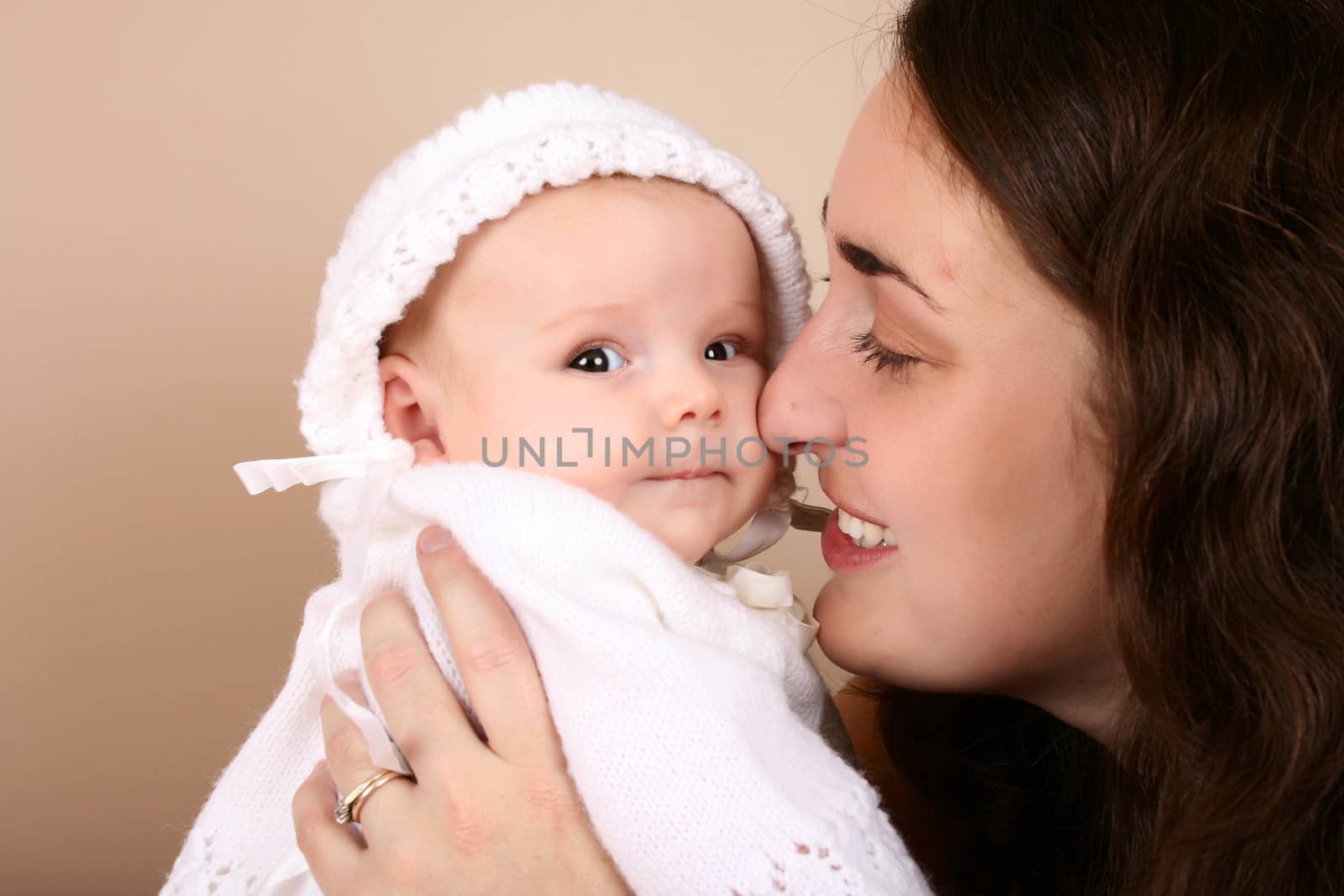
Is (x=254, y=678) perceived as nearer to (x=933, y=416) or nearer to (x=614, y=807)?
(x=614, y=807)

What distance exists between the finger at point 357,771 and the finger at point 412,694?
0.05 metres

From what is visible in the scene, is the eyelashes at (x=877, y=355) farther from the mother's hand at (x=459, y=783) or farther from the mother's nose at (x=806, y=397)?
the mother's hand at (x=459, y=783)

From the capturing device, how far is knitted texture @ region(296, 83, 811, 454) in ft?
5.21

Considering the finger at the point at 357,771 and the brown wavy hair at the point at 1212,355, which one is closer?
the brown wavy hair at the point at 1212,355

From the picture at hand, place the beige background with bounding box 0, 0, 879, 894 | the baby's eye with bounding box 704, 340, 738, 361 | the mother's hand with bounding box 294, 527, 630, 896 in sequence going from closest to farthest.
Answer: the mother's hand with bounding box 294, 527, 630, 896, the baby's eye with bounding box 704, 340, 738, 361, the beige background with bounding box 0, 0, 879, 894

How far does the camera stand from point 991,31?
58.1 inches

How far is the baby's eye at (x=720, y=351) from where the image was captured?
177 cm

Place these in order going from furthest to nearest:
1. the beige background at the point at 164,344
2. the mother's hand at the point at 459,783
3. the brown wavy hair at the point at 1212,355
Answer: the beige background at the point at 164,344 < the mother's hand at the point at 459,783 < the brown wavy hair at the point at 1212,355

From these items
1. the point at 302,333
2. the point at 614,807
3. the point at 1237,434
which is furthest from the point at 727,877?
the point at 302,333

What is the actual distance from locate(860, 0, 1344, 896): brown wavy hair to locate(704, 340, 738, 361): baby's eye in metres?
0.50

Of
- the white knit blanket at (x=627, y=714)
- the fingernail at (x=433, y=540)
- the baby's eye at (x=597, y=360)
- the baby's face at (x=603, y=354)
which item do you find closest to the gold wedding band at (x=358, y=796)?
the white knit blanket at (x=627, y=714)

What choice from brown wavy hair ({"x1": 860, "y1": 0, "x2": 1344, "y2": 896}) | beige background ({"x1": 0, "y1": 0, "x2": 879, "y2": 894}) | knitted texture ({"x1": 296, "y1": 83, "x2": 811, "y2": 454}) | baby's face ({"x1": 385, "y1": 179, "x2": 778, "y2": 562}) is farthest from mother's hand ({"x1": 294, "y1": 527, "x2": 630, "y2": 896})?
beige background ({"x1": 0, "y1": 0, "x2": 879, "y2": 894})

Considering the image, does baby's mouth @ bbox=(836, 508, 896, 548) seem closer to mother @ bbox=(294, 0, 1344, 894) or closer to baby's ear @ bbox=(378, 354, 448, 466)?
mother @ bbox=(294, 0, 1344, 894)

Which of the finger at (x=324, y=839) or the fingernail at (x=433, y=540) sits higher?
the fingernail at (x=433, y=540)
